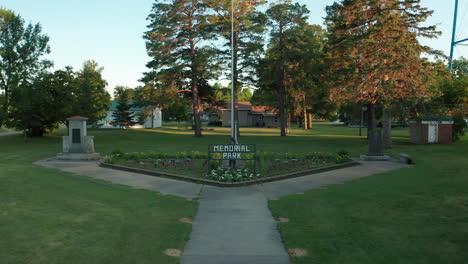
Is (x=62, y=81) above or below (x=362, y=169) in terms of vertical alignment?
above

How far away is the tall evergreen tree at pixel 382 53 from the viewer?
23484 millimetres

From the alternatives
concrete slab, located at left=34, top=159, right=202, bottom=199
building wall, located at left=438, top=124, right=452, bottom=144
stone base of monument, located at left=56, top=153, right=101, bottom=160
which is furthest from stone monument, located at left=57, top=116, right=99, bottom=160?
building wall, located at left=438, top=124, right=452, bottom=144

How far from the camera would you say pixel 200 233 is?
6.17 metres

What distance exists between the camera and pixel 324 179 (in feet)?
39.8

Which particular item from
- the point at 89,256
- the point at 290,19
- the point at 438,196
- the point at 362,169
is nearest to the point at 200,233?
the point at 89,256

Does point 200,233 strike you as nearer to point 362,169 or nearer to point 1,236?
point 1,236

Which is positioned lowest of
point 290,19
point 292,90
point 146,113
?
point 146,113

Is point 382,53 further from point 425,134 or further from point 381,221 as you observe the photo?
point 381,221

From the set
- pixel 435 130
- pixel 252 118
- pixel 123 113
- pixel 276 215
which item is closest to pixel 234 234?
pixel 276 215

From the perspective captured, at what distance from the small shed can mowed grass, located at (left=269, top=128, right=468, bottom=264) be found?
52.9 ft

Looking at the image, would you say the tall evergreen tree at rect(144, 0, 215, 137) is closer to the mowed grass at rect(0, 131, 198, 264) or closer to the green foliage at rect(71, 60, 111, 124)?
the green foliage at rect(71, 60, 111, 124)

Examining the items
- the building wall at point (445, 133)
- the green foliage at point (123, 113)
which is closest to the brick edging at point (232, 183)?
the building wall at point (445, 133)

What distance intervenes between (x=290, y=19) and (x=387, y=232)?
32.3 metres

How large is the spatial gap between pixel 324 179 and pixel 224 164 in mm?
3769
